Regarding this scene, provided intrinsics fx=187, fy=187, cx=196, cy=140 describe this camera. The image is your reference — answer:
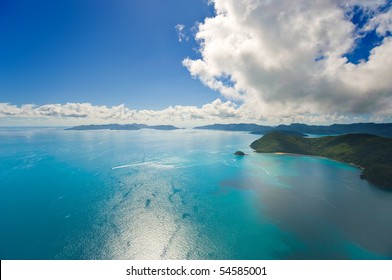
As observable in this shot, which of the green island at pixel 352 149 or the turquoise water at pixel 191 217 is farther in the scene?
the green island at pixel 352 149

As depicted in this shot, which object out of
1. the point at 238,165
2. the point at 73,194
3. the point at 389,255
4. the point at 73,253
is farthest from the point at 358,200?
the point at 73,194

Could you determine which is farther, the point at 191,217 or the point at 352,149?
the point at 352,149

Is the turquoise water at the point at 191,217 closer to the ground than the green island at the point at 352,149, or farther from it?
closer to the ground

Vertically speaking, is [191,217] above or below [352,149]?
below

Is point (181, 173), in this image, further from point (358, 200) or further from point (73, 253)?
point (358, 200)

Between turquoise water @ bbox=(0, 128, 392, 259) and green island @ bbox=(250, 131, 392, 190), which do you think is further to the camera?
green island @ bbox=(250, 131, 392, 190)
